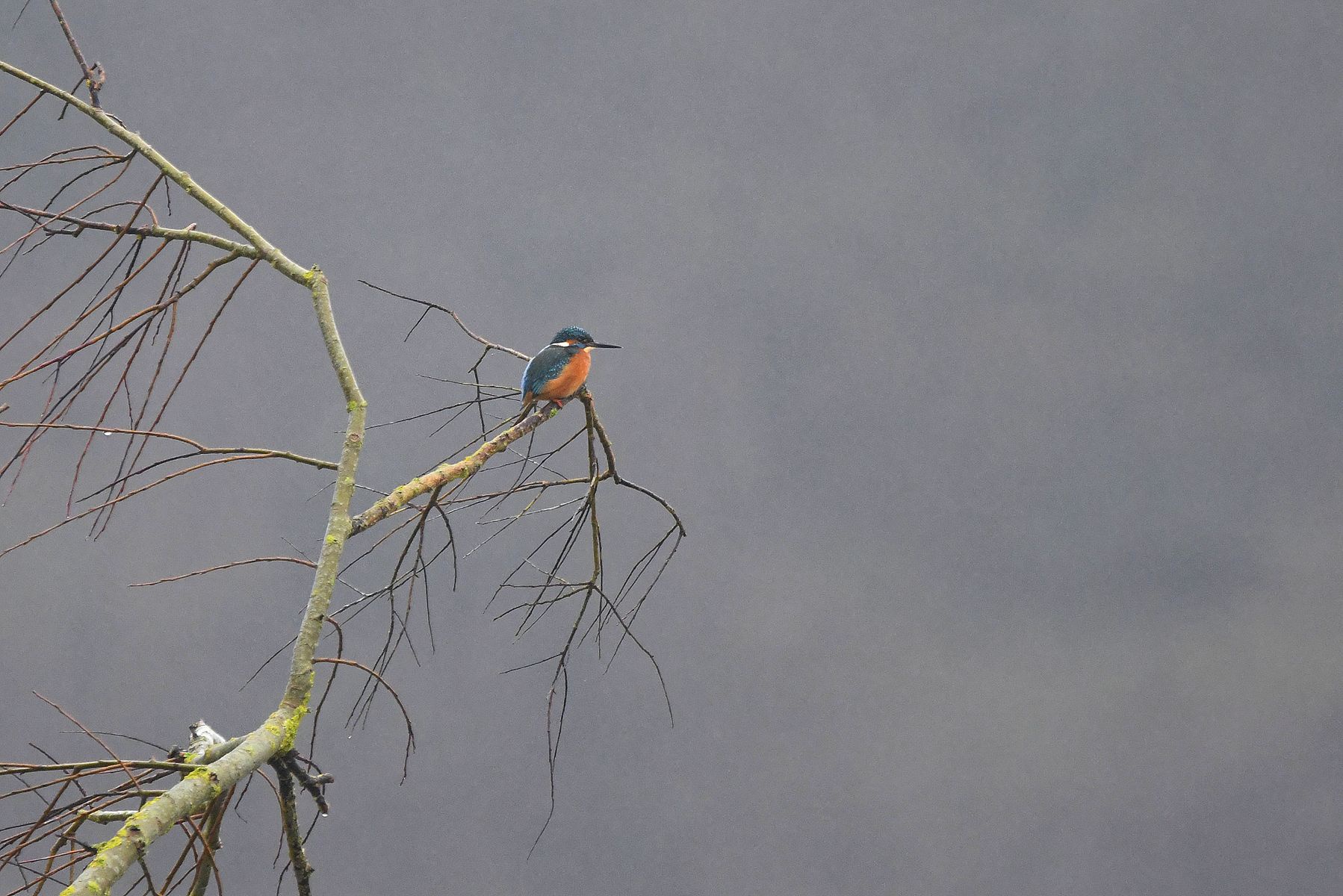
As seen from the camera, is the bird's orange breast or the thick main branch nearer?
the thick main branch

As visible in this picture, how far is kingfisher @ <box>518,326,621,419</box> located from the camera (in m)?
2.46

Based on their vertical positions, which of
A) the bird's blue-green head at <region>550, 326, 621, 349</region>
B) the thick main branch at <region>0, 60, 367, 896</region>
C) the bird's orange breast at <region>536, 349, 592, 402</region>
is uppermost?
the bird's blue-green head at <region>550, 326, 621, 349</region>

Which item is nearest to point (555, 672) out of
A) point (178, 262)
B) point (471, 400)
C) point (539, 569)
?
point (539, 569)

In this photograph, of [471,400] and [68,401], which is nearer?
[68,401]

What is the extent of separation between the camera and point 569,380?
253 cm

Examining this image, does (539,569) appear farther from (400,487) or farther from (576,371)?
(576,371)

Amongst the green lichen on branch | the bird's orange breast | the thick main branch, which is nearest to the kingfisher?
the bird's orange breast

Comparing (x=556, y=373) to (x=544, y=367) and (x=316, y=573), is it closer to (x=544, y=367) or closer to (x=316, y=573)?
(x=544, y=367)

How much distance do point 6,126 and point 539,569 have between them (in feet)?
3.24

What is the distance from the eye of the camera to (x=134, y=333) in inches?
59.1

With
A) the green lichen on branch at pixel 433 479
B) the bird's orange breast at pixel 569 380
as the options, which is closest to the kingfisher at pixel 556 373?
the bird's orange breast at pixel 569 380

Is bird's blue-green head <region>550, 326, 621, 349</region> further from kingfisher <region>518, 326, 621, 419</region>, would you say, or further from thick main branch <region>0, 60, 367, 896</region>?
thick main branch <region>0, 60, 367, 896</region>

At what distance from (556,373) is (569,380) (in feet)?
0.10

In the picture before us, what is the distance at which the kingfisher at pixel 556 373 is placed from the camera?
2.46 m
